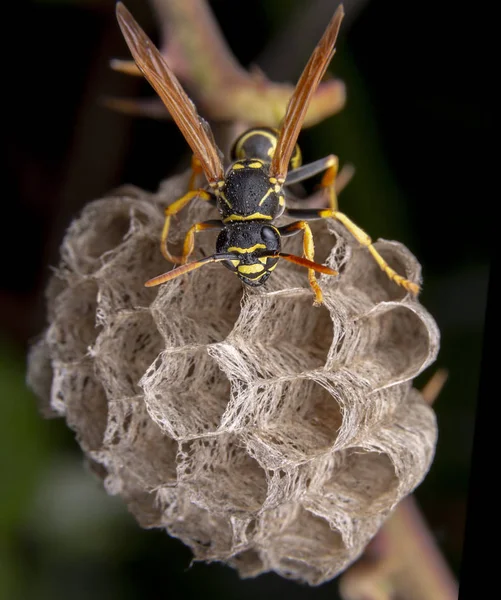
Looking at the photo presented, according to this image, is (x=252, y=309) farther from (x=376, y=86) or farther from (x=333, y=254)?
(x=376, y=86)

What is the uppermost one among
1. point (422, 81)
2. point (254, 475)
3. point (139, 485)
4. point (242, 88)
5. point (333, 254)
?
point (422, 81)

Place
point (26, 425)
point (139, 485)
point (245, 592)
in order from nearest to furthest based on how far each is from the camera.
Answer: point (139, 485) < point (26, 425) < point (245, 592)

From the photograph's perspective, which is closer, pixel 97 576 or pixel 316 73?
pixel 316 73

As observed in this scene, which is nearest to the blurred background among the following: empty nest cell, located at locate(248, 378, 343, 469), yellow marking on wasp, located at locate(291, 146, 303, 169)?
yellow marking on wasp, located at locate(291, 146, 303, 169)

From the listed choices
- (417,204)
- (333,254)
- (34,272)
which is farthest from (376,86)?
(34,272)

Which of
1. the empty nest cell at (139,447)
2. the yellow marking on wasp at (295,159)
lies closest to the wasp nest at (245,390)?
the empty nest cell at (139,447)

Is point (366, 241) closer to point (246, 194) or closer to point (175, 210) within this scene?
point (246, 194)

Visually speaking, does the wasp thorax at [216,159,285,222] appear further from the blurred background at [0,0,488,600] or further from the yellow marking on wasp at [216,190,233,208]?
the blurred background at [0,0,488,600]
